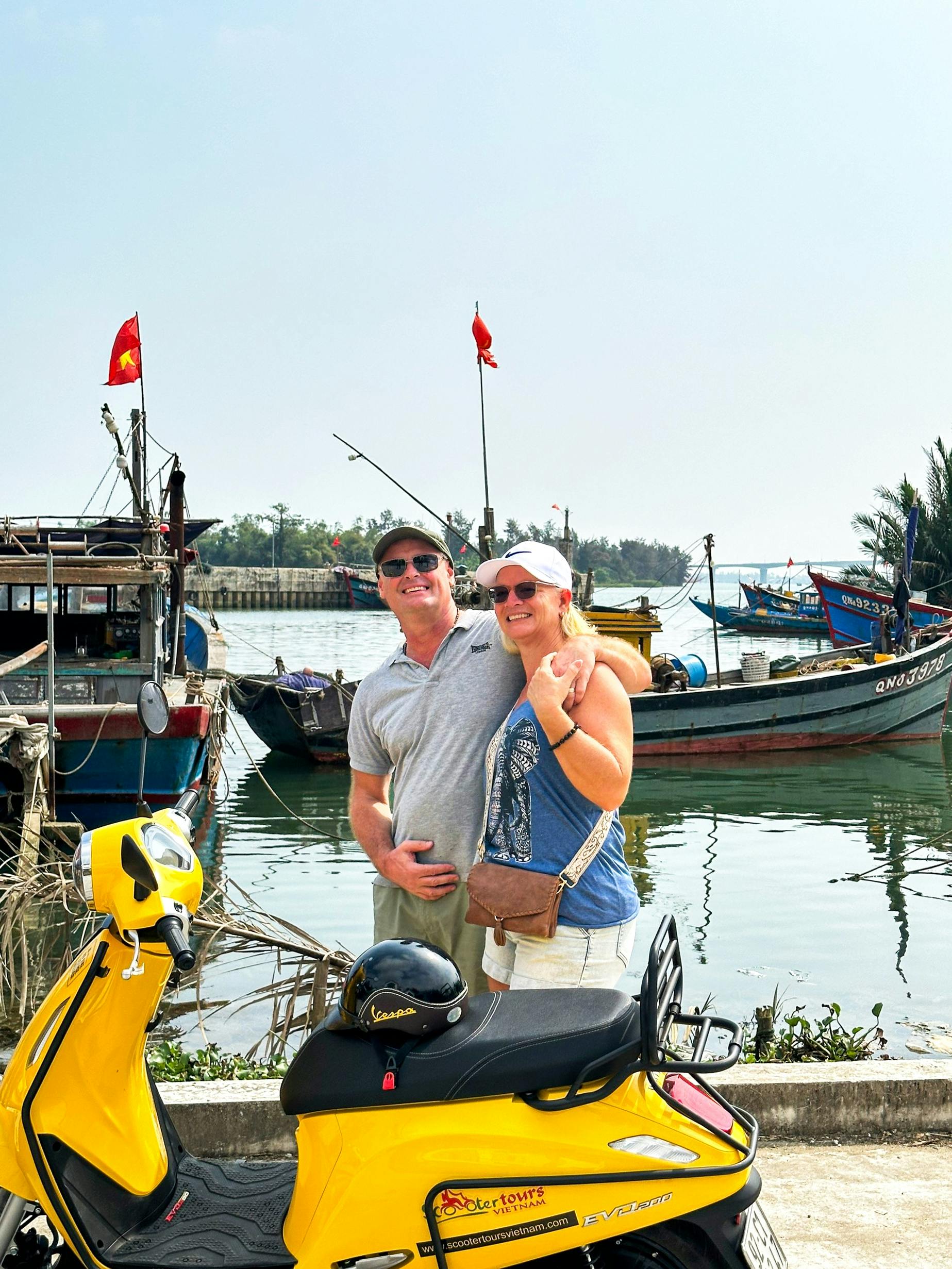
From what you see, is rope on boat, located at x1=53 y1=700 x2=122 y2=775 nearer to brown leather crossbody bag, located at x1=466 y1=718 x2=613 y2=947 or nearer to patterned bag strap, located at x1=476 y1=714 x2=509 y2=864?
patterned bag strap, located at x1=476 y1=714 x2=509 y2=864

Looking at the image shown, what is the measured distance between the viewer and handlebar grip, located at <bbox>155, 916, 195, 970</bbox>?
2.14m

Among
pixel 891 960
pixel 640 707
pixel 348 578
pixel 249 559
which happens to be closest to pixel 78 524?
pixel 640 707

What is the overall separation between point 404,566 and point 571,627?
1.76ft

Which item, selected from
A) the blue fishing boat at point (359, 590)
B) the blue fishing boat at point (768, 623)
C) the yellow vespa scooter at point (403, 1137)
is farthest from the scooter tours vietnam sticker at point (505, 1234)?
the blue fishing boat at point (359, 590)

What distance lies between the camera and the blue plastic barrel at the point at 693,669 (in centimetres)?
2095

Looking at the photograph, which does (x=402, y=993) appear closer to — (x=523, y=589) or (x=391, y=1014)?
(x=391, y=1014)

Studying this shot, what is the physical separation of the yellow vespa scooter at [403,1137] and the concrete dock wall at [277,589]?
313 feet

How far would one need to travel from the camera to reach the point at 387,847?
320 centimetres

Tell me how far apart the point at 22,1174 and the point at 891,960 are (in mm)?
8306

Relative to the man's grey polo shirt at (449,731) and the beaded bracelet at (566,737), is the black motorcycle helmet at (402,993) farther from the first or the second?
the man's grey polo shirt at (449,731)

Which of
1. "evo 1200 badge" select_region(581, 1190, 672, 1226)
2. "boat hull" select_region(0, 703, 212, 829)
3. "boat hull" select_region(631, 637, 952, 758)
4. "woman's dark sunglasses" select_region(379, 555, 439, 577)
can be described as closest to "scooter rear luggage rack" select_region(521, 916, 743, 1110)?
"evo 1200 badge" select_region(581, 1190, 672, 1226)

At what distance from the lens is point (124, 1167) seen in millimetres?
2357

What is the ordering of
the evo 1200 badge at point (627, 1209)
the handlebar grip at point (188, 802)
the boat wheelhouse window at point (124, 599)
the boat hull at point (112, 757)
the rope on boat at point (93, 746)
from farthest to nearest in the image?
the boat wheelhouse window at point (124, 599) → the boat hull at point (112, 757) → the rope on boat at point (93, 746) → the handlebar grip at point (188, 802) → the evo 1200 badge at point (627, 1209)

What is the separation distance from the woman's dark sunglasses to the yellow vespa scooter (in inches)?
40.8
